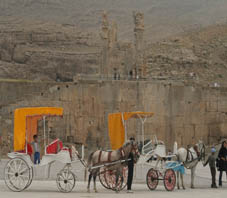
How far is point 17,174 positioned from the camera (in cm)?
1577

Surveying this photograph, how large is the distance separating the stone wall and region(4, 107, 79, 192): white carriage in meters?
14.7

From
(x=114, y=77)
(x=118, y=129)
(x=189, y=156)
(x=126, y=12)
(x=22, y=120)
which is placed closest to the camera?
(x=22, y=120)

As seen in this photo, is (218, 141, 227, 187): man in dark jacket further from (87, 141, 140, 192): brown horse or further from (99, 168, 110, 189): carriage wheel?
(99, 168, 110, 189): carriage wheel

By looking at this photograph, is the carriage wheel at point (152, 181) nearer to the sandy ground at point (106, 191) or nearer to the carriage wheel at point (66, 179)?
the sandy ground at point (106, 191)

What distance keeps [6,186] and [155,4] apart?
4004 inches

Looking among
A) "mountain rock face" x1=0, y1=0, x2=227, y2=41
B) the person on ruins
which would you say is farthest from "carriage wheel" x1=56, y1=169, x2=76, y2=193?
"mountain rock face" x1=0, y1=0, x2=227, y2=41

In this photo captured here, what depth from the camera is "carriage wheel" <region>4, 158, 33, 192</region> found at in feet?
51.7

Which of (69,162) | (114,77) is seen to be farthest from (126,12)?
(69,162)

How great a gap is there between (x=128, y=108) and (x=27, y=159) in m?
17.3

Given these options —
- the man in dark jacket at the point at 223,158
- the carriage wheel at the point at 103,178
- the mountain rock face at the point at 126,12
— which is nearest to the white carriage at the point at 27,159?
the carriage wheel at the point at 103,178

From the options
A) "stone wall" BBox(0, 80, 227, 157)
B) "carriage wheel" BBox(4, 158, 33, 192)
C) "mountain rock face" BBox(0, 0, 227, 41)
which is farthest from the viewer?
"mountain rock face" BBox(0, 0, 227, 41)

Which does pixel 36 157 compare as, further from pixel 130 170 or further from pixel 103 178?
pixel 130 170

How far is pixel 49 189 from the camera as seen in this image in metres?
16.4

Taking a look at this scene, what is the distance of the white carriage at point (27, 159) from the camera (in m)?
15.8
